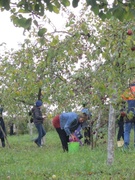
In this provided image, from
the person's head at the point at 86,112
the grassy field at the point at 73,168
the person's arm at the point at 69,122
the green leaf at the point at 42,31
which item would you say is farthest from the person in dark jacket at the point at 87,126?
the green leaf at the point at 42,31

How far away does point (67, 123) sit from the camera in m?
11.7

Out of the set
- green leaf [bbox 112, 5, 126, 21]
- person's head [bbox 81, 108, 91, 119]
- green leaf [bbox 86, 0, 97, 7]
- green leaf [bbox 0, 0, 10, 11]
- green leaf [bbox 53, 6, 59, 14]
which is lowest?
person's head [bbox 81, 108, 91, 119]

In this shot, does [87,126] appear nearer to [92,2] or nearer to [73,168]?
[73,168]

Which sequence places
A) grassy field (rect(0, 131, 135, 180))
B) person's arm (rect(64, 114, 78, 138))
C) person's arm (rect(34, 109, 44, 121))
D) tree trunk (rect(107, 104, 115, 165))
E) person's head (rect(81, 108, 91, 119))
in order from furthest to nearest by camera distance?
person's arm (rect(34, 109, 44, 121)) → person's arm (rect(64, 114, 78, 138)) → person's head (rect(81, 108, 91, 119)) → tree trunk (rect(107, 104, 115, 165)) → grassy field (rect(0, 131, 135, 180))

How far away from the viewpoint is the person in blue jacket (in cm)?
1169

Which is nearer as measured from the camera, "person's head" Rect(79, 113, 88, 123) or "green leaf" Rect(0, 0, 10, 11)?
"green leaf" Rect(0, 0, 10, 11)

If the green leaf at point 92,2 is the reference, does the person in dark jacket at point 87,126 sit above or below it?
below

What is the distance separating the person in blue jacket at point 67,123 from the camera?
1169 centimetres

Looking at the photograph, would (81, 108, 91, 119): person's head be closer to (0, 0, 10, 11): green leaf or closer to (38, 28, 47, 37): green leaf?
(38, 28, 47, 37): green leaf

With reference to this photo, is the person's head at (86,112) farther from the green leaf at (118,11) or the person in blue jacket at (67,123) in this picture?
the green leaf at (118,11)

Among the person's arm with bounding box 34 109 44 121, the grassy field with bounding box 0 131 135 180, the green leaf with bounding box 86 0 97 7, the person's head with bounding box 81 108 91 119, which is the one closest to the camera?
the green leaf with bounding box 86 0 97 7

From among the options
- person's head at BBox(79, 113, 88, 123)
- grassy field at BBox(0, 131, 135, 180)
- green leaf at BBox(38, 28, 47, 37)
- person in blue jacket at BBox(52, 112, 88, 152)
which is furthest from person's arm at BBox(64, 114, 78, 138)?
green leaf at BBox(38, 28, 47, 37)

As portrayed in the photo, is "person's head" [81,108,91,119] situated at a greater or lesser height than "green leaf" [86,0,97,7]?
lesser

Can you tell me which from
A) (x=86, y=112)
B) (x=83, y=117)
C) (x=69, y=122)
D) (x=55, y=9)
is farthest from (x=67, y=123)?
(x=55, y=9)
